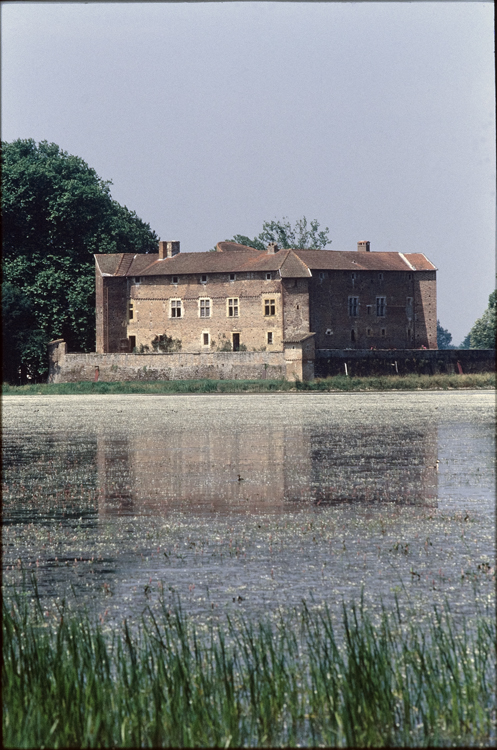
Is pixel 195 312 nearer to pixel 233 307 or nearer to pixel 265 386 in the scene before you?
pixel 233 307

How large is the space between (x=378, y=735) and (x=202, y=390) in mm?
58434

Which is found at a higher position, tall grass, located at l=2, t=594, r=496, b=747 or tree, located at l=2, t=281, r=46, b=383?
tree, located at l=2, t=281, r=46, b=383

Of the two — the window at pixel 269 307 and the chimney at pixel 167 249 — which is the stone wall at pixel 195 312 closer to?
the window at pixel 269 307

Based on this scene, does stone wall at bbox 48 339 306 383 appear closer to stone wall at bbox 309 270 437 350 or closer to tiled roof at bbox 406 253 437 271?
stone wall at bbox 309 270 437 350

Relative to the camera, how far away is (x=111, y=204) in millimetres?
80750

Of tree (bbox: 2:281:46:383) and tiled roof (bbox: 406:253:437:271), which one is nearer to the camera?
tree (bbox: 2:281:46:383)

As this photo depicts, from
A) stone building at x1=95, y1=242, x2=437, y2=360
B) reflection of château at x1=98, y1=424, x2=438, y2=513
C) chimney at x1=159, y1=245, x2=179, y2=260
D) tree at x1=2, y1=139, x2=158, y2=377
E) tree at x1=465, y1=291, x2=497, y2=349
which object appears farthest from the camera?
tree at x1=465, y1=291, x2=497, y2=349

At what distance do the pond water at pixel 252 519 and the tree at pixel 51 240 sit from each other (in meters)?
43.2

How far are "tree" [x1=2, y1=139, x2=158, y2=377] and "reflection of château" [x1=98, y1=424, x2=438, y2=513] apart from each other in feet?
144

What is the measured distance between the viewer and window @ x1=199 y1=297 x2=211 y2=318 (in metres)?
77.5

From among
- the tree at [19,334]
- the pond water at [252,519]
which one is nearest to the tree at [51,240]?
the tree at [19,334]

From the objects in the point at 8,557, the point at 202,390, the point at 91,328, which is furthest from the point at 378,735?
the point at 91,328

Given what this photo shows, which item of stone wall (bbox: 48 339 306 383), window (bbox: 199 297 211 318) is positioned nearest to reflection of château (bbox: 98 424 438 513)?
stone wall (bbox: 48 339 306 383)

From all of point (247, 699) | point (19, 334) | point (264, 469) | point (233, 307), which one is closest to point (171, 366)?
point (233, 307)
